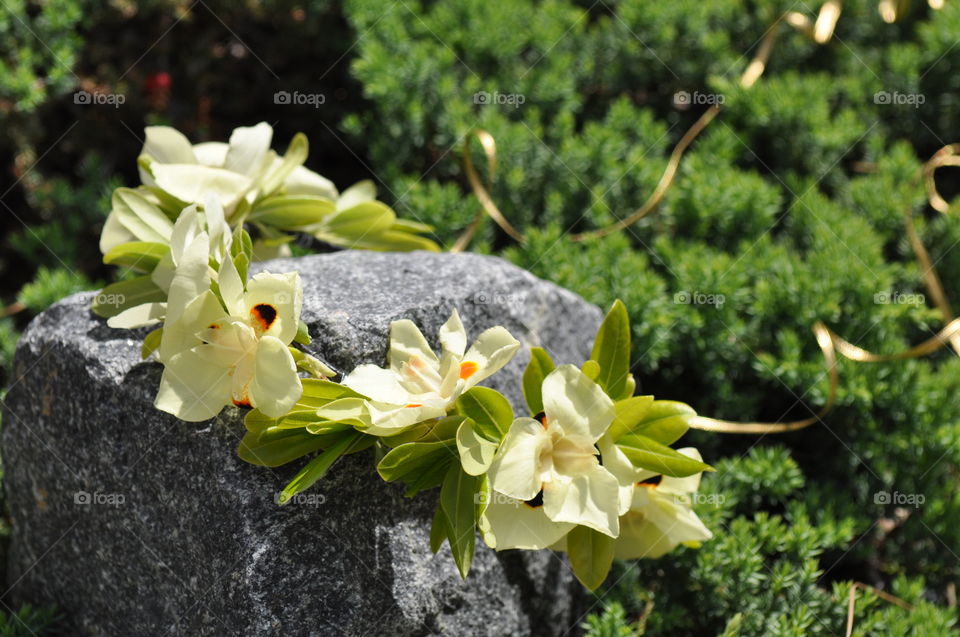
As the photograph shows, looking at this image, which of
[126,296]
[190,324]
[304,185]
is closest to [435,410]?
[190,324]

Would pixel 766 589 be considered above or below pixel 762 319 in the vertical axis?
below

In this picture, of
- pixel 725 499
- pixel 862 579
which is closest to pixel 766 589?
pixel 725 499

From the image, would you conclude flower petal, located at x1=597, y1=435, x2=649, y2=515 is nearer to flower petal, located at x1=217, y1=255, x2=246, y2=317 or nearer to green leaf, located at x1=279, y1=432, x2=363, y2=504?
green leaf, located at x1=279, y1=432, x2=363, y2=504

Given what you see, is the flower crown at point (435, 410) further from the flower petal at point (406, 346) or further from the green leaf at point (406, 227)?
the green leaf at point (406, 227)

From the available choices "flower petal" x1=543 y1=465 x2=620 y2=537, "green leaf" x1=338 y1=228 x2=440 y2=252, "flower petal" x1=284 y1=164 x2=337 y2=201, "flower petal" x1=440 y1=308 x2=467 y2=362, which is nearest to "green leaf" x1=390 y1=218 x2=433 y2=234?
"green leaf" x1=338 y1=228 x2=440 y2=252

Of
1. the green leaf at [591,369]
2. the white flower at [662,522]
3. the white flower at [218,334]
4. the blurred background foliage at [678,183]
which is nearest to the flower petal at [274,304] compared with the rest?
the white flower at [218,334]

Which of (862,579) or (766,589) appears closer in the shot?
(766,589)

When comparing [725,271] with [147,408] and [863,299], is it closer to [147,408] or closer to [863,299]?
[863,299]
